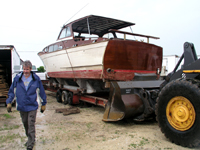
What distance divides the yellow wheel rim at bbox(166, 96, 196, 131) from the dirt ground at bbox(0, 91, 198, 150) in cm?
39

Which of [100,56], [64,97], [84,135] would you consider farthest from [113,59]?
[64,97]

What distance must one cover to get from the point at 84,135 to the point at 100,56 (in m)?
2.46

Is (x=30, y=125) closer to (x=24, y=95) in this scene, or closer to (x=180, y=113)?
(x=24, y=95)

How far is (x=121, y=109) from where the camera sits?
4.76 m

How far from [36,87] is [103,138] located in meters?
1.71

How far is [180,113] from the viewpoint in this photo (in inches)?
131

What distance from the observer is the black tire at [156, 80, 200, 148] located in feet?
10.2

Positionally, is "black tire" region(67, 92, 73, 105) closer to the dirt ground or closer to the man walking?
the dirt ground

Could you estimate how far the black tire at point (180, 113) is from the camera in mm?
3113

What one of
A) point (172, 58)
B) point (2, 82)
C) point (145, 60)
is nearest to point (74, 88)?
point (145, 60)

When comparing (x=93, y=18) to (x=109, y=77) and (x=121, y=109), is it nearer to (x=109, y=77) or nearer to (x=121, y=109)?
(x=109, y=77)

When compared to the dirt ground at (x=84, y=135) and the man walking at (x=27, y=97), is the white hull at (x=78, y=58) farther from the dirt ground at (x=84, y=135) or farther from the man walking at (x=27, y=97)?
the man walking at (x=27, y=97)

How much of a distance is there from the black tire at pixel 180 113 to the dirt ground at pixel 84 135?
23cm

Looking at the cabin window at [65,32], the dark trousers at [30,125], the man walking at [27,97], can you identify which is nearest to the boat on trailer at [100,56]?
the cabin window at [65,32]
